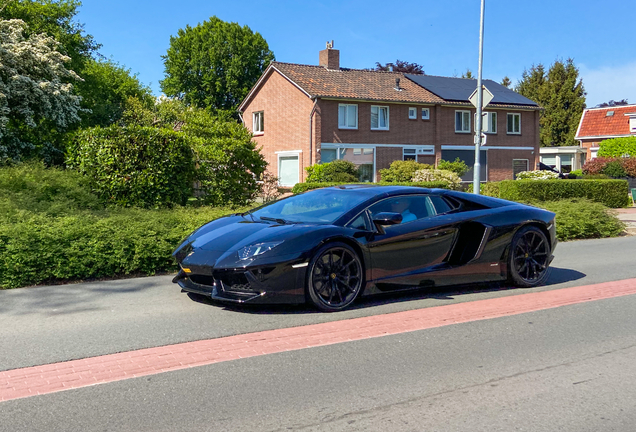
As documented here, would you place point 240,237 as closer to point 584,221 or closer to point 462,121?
point 584,221

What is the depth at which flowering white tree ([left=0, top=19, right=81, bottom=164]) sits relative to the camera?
17.9 m

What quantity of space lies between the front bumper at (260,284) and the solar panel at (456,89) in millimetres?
34537

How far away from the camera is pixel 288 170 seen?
121 feet

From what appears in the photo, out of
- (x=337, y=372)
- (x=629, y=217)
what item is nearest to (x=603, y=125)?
(x=629, y=217)

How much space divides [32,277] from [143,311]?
209 cm

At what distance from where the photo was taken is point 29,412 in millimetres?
3770

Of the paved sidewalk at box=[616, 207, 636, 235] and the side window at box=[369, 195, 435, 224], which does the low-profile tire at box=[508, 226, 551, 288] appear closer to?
the side window at box=[369, 195, 435, 224]

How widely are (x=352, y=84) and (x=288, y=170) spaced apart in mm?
6422

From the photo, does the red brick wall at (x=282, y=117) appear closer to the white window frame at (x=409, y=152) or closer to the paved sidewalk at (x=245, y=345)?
the white window frame at (x=409, y=152)

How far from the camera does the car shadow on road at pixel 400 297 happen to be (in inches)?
254

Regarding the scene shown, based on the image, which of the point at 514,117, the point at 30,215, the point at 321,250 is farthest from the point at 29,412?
the point at 514,117

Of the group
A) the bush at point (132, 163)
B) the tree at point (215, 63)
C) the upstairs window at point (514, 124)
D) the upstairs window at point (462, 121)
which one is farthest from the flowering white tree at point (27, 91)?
the tree at point (215, 63)

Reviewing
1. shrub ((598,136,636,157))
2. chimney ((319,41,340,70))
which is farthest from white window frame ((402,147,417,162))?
shrub ((598,136,636,157))

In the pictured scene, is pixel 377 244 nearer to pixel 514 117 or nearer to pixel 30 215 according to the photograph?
pixel 30 215
